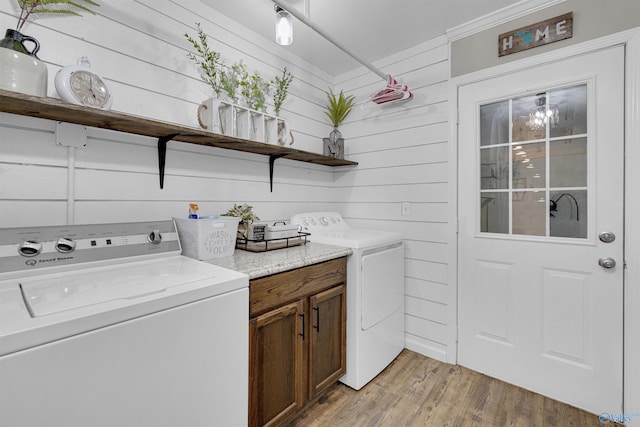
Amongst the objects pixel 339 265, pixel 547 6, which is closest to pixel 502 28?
pixel 547 6

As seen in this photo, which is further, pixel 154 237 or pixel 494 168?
pixel 494 168

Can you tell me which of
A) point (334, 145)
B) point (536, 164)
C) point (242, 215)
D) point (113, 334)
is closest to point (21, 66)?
point (113, 334)

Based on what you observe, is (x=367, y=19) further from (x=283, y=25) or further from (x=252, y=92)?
(x=252, y=92)

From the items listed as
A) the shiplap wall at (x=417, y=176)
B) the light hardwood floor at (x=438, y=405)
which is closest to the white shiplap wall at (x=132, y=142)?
the shiplap wall at (x=417, y=176)

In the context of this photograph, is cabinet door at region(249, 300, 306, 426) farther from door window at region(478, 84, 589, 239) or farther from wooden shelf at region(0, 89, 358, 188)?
door window at region(478, 84, 589, 239)

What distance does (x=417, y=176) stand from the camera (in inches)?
93.2

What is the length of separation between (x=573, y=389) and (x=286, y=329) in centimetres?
179

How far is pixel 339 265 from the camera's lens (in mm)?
1799

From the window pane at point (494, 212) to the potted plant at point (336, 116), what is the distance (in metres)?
1.24

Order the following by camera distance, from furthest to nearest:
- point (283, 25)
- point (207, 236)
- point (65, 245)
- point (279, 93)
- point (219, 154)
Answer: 1. point (279, 93)
2. point (219, 154)
3. point (283, 25)
4. point (207, 236)
5. point (65, 245)

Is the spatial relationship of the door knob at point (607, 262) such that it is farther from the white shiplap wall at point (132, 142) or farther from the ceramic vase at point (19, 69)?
the ceramic vase at point (19, 69)

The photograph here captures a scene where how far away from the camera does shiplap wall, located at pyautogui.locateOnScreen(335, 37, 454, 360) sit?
2248 mm

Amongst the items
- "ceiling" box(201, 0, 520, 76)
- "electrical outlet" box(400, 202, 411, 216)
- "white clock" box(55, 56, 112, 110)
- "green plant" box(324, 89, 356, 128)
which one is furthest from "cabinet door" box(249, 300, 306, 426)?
"green plant" box(324, 89, 356, 128)

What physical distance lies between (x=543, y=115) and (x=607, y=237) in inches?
32.3
